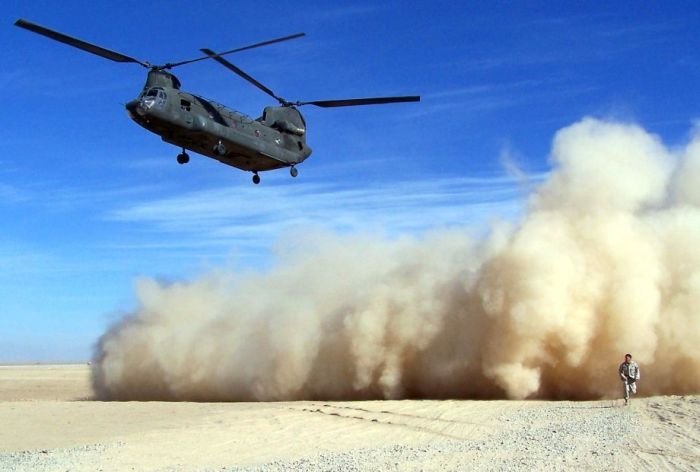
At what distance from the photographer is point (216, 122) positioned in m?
28.5

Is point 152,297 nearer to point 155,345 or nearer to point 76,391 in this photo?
point 155,345

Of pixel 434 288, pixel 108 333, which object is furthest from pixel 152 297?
pixel 434 288

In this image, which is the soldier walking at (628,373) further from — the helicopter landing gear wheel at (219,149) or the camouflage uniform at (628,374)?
the helicopter landing gear wheel at (219,149)

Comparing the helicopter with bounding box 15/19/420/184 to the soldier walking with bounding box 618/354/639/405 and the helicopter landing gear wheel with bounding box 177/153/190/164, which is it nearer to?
the helicopter landing gear wheel with bounding box 177/153/190/164

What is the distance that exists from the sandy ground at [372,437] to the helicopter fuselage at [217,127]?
9.44 metres

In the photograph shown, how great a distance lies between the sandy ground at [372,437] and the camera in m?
16.2

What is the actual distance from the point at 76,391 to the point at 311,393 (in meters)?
24.2

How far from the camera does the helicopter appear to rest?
26.7 meters

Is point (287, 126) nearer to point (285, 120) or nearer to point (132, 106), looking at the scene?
point (285, 120)

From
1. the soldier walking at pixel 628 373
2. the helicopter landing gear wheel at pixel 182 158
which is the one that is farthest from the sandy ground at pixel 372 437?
the helicopter landing gear wheel at pixel 182 158

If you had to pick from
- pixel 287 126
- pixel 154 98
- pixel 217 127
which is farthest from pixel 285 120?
pixel 154 98

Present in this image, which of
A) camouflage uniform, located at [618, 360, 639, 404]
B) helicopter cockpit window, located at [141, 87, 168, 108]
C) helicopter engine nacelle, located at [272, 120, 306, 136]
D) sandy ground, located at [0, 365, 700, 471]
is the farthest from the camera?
helicopter engine nacelle, located at [272, 120, 306, 136]

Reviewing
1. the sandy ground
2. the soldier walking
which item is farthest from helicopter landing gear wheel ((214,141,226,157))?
the soldier walking

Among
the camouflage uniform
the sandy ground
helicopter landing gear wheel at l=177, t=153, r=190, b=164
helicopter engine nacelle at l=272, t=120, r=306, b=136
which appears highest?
helicopter engine nacelle at l=272, t=120, r=306, b=136
